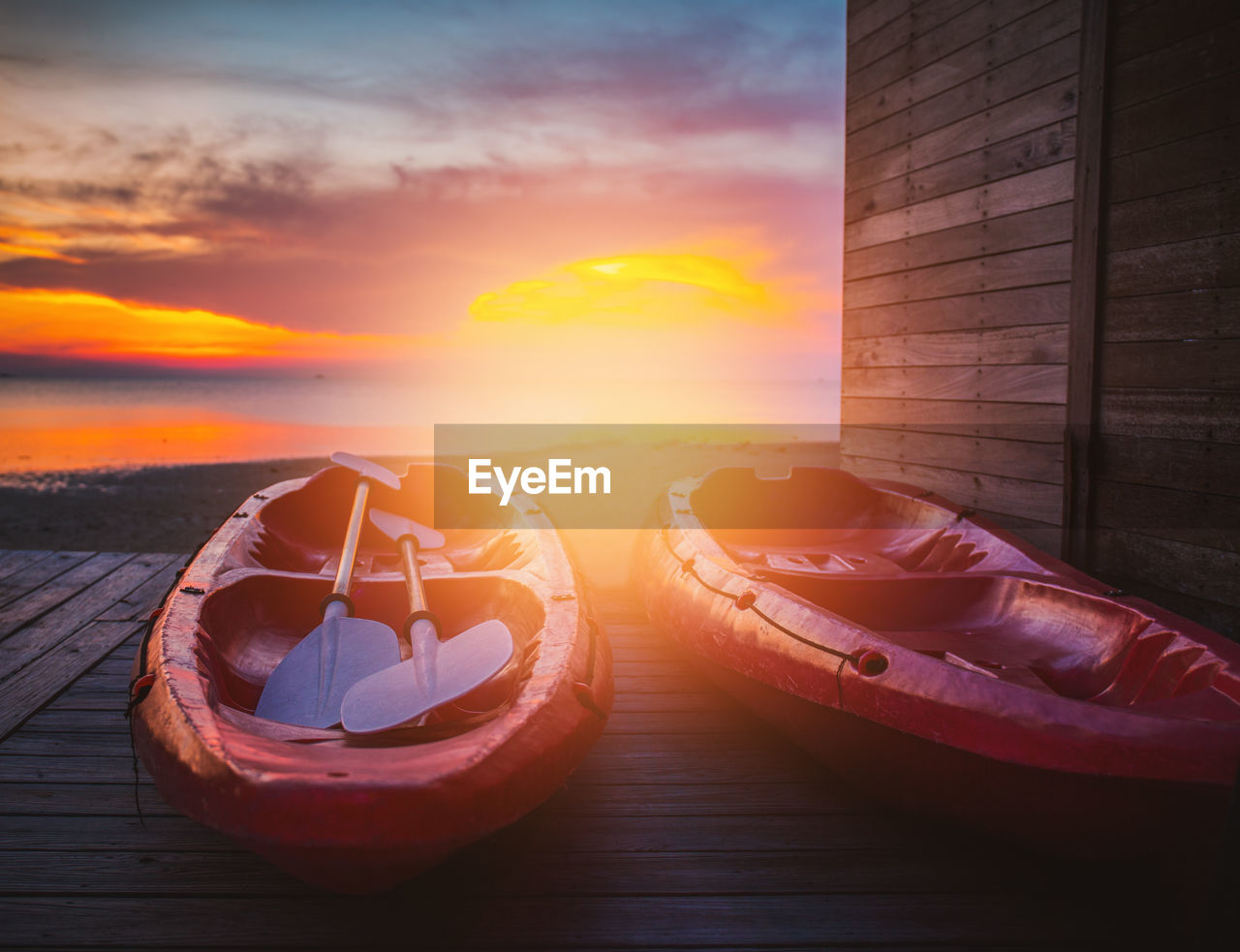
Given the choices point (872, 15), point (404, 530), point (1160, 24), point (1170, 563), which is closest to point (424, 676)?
point (404, 530)

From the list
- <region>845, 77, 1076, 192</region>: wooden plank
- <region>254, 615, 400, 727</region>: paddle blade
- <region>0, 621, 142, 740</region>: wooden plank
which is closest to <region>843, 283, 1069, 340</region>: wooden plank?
<region>845, 77, 1076, 192</region>: wooden plank

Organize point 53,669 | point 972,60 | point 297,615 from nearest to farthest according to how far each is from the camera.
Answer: point 297,615 < point 53,669 < point 972,60

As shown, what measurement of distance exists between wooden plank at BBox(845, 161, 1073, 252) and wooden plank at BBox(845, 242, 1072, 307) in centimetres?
21

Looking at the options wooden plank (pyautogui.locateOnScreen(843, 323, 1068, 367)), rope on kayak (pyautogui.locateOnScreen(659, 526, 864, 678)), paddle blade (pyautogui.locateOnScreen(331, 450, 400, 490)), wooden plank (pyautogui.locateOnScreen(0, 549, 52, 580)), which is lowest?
wooden plank (pyautogui.locateOnScreen(0, 549, 52, 580))

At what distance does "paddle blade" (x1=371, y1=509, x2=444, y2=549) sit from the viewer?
3.28 m

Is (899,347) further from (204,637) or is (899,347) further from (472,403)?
(472,403)

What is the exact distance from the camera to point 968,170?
3.57m

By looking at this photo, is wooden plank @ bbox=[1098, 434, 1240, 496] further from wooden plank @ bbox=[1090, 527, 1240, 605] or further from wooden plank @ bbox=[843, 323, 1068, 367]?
wooden plank @ bbox=[843, 323, 1068, 367]

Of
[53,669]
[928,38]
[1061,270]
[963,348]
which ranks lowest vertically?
[53,669]

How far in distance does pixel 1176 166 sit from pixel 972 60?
4.65ft

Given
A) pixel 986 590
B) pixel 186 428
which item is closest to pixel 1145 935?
pixel 986 590

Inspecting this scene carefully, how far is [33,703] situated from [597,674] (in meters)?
2.14

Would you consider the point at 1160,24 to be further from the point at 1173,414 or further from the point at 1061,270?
the point at 1173,414

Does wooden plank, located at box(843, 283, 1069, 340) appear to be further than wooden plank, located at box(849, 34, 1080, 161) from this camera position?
Yes
